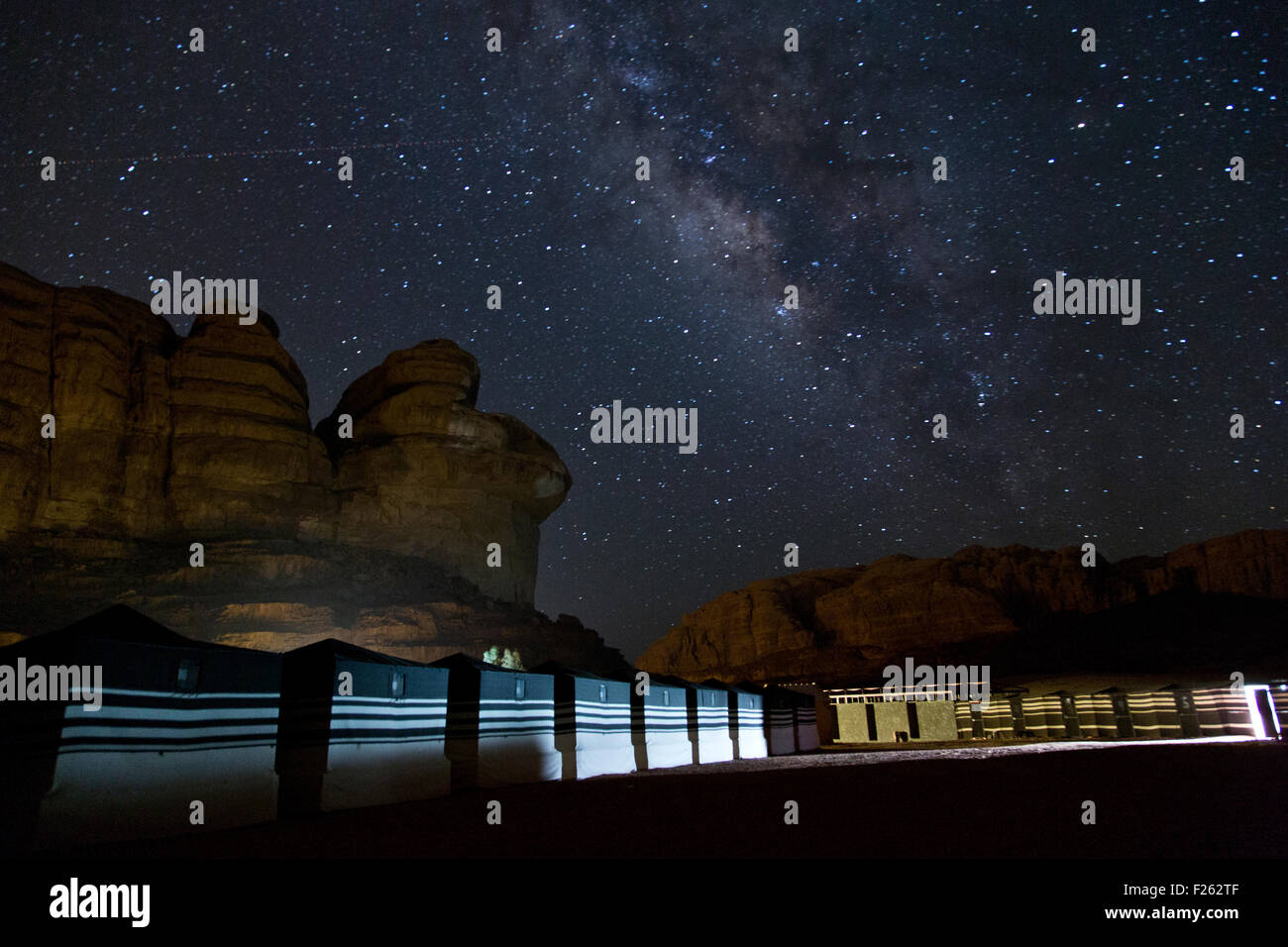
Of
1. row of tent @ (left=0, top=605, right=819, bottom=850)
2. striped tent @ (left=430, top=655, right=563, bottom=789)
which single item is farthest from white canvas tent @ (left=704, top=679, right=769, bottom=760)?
striped tent @ (left=430, top=655, right=563, bottom=789)

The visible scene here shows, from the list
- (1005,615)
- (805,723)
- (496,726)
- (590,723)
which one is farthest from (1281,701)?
(1005,615)

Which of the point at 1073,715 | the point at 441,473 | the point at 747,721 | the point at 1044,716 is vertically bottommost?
the point at 1044,716

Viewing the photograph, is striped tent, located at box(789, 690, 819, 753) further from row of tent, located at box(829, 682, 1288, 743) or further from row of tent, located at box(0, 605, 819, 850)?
row of tent, located at box(0, 605, 819, 850)

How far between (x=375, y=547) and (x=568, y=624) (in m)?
20.2

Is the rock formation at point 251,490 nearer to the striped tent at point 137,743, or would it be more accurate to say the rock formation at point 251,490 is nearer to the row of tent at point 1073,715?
the row of tent at point 1073,715

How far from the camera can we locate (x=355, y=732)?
11305 mm

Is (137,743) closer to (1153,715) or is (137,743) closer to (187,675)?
(187,675)

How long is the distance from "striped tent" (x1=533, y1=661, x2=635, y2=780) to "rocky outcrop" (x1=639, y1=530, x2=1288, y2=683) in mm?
64125

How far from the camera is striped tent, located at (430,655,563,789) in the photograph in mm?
13859

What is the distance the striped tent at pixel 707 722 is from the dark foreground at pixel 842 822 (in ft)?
35.9

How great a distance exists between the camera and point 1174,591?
97875 mm

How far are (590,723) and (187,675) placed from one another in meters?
10.1
